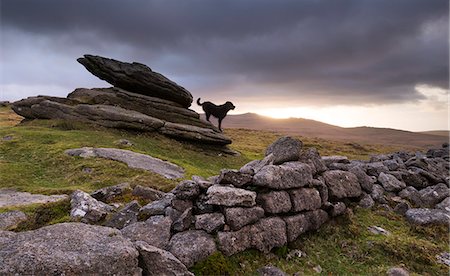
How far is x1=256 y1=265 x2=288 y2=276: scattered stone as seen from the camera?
1220 centimetres

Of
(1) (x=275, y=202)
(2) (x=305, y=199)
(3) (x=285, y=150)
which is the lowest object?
(2) (x=305, y=199)

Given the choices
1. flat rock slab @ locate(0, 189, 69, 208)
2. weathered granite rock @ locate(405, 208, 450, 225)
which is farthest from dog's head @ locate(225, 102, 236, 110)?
weathered granite rock @ locate(405, 208, 450, 225)

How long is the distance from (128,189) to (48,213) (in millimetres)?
3967

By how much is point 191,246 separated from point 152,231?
5.08 ft

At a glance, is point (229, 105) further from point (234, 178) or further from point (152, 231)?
point (152, 231)

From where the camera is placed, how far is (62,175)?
25531mm

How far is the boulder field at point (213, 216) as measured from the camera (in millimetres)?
9312

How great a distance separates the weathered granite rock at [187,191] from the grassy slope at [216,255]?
2844 mm

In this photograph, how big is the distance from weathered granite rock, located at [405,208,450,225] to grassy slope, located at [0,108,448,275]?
23.1 inches

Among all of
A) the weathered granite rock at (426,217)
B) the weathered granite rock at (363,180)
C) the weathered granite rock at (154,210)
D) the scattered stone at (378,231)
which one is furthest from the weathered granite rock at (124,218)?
the weathered granite rock at (426,217)

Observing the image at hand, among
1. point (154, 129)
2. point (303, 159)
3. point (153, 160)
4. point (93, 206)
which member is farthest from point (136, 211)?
point (154, 129)

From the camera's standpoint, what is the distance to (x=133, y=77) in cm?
4425

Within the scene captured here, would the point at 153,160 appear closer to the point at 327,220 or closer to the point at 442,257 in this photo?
the point at 327,220

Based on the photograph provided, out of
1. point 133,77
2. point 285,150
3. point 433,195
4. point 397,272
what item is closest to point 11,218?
point 285,150
